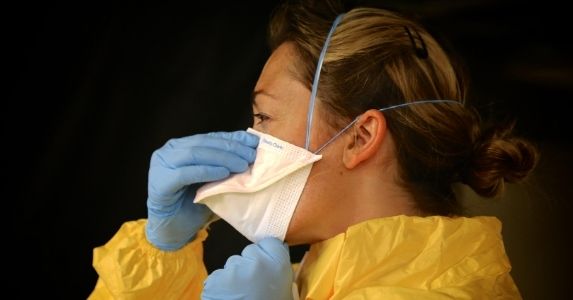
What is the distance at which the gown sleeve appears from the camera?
53.1 inches

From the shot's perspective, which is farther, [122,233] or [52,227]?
[52,227]

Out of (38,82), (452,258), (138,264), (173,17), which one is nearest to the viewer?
(452,258)

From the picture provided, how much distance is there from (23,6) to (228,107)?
0.71 m

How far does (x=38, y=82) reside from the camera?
5.48 ft

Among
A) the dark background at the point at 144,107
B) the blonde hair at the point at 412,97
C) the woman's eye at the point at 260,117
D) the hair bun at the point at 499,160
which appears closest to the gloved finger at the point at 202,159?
the woman's eye at the point at 260,117

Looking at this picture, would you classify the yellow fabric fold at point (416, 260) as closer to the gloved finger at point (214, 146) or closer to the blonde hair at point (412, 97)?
the blonde hair at point (412, 97)

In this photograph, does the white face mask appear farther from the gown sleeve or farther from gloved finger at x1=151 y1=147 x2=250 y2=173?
the gown sleeve

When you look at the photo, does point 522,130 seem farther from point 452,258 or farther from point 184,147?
point 184,147

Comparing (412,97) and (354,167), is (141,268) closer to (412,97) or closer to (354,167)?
(354,167)

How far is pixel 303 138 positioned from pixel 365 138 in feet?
0.44

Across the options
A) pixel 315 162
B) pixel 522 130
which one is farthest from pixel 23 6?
pixel 522 130

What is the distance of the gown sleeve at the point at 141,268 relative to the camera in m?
1.35

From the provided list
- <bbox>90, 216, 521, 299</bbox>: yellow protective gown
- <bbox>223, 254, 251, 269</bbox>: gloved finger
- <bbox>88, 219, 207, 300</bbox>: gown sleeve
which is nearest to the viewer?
<bbox>90, 216, 521, 299</bbox>: yellow protective gown

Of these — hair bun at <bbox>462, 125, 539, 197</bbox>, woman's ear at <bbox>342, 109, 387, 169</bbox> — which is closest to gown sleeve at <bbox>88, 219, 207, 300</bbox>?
woman's ear at <bbox>342, 109, 387, 169</bbox>
